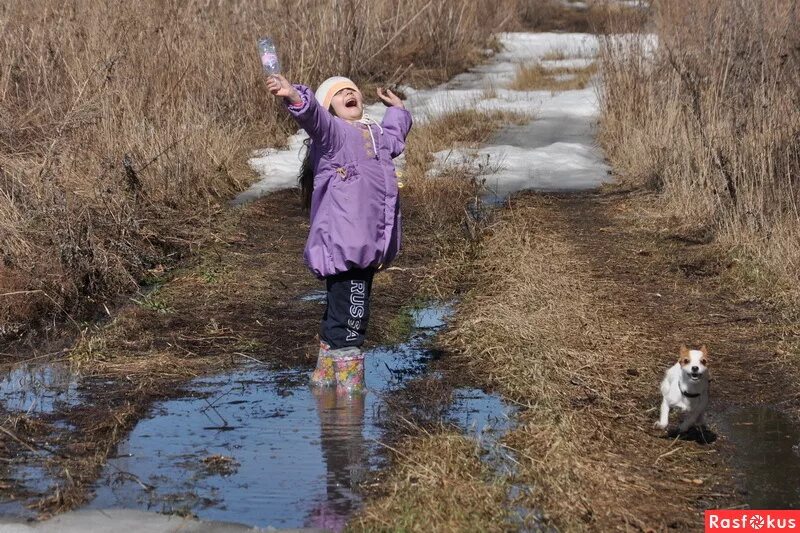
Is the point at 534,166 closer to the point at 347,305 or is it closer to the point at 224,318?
the point at 224,318

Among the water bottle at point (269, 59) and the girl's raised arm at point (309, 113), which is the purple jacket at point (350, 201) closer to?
the girl's raised arm at point (309, 113)

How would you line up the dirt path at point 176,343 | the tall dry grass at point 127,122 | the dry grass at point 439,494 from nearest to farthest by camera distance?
the dry grass at point 439,494, the dirt path at point 176,343, the tall dry grass at point 127,122

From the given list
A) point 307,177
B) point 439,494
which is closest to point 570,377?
point 307,177

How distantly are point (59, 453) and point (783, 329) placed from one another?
405 centimetres

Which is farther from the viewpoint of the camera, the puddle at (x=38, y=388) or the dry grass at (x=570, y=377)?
the puddle at (x=38, y=388)

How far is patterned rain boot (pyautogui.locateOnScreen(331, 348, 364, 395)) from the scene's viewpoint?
5504 mm

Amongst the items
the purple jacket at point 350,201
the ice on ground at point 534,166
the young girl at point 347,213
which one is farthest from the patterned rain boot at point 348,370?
the ice on ground at point 534,166

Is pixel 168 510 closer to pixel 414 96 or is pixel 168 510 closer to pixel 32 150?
pixel 32 150

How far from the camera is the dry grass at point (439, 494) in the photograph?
371 cm

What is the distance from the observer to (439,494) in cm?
392

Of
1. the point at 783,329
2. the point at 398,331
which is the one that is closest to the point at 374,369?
the point at 398,331

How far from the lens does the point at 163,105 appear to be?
11.2m

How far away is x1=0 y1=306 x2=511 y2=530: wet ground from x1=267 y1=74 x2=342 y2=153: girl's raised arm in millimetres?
1215

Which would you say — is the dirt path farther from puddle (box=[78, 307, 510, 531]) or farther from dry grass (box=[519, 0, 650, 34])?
dry grass (box=[519, 0, 650, 34])
